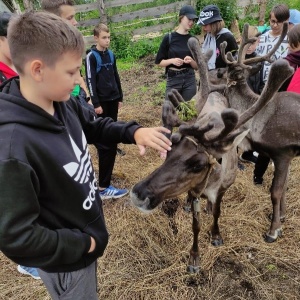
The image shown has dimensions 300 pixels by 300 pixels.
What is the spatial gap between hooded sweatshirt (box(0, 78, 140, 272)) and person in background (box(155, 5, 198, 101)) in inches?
136

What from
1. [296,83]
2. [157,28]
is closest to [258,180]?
[296,83]

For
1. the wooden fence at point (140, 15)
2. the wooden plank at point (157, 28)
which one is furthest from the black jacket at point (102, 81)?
the wooden plank at point (157, 28)

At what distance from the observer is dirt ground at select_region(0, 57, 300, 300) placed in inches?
112

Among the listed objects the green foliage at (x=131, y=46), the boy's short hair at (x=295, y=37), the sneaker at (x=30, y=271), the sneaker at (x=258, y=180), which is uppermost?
the boy's short hair at (x=295, y=37)

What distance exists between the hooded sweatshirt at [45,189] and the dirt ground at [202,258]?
1.55 meters

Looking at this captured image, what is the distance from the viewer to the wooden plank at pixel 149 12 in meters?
11.2

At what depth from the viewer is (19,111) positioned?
1241 millimetres

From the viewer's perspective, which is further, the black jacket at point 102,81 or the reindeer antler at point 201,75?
the black jacket at point 102,81

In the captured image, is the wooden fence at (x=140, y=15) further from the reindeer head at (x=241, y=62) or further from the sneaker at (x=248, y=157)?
the reindeer head at (x=241, y=62)

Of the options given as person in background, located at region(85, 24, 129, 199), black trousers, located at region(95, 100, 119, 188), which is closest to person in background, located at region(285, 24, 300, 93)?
black trousers, located at region(95, 100, 119, 188)

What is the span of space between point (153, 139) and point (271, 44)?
342cm

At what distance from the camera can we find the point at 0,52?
7.73 ft

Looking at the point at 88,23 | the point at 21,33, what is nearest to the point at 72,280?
the point at 21,33

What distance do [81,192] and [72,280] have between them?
19.6 inches
